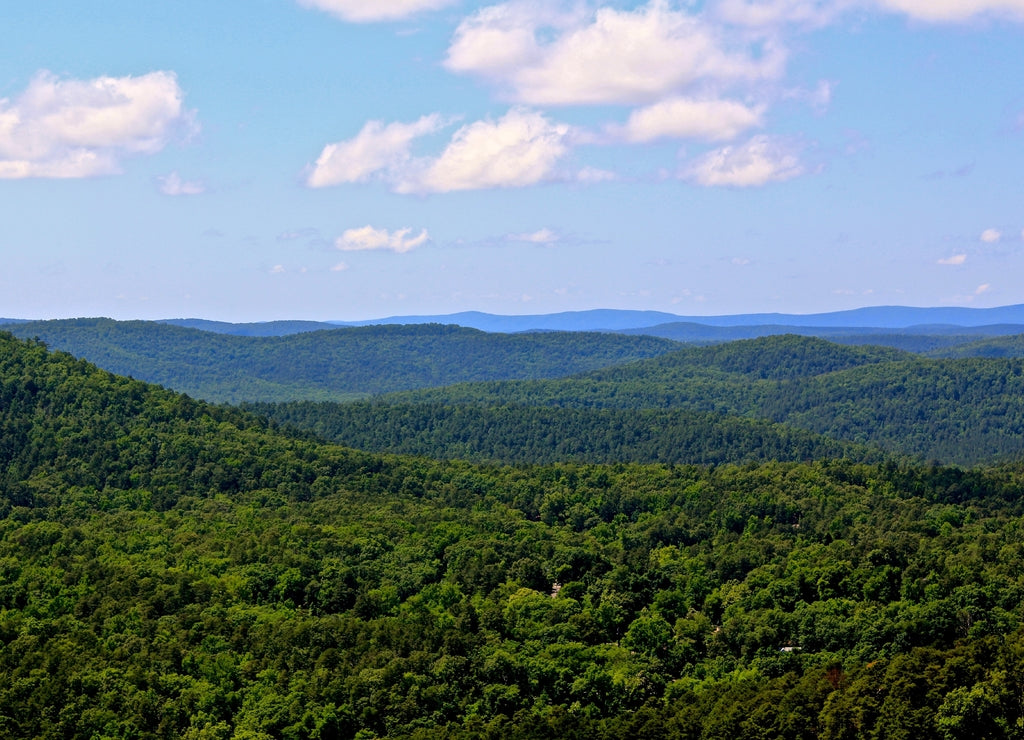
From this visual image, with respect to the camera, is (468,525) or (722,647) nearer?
(722,647)

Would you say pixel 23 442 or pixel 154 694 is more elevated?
pixel 23 442

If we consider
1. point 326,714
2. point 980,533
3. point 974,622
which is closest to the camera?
point 326,714

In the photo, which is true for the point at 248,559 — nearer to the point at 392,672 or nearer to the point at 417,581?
the point at 417,581

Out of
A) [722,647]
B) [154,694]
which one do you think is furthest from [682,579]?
[154,694]

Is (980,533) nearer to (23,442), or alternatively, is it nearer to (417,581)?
(417,581)

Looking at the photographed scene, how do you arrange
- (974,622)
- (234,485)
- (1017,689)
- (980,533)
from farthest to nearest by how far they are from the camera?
(234,485)
(980,533)
(974,622)
(1017,689)

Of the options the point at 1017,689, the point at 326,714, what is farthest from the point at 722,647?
the point at 326,714
